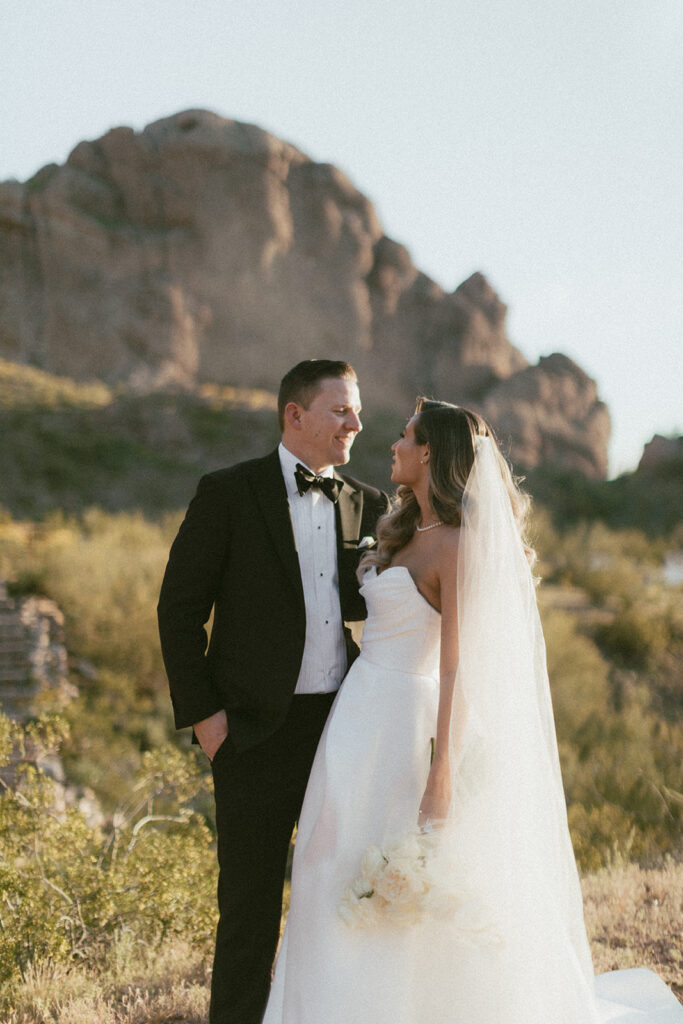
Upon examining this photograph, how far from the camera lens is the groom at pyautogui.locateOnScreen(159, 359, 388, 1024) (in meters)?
2.80

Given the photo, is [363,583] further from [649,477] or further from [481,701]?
[649,477]

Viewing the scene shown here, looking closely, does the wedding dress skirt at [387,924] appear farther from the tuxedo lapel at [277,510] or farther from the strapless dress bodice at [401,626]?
the tuxedo lapel at [277,510]

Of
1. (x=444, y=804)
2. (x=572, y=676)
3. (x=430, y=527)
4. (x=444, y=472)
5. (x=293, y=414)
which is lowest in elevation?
(x=572, y=676)

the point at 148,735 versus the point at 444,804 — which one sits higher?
the point at 444,804

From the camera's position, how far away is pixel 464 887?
238 centimetres

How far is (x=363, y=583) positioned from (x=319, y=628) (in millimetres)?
265

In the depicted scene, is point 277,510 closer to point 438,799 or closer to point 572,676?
point 438,799

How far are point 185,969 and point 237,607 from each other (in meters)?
1.94

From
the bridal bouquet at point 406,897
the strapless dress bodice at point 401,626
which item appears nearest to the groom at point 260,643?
the strapless dress bodice at point 401,626

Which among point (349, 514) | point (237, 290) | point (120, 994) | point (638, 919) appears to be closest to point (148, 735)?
point (120, 994)

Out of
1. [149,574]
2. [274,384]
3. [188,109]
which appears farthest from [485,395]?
[149,574]

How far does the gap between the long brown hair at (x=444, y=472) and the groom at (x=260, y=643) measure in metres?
0.27

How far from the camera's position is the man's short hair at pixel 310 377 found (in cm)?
312

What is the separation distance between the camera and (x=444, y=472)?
2771 millimetres
